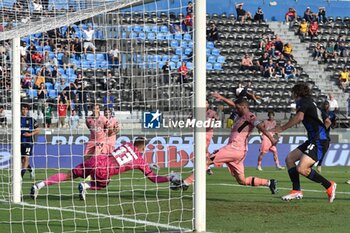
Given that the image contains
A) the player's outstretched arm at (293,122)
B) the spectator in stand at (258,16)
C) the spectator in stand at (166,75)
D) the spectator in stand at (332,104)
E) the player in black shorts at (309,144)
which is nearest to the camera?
the spectator in stand at (166,75)

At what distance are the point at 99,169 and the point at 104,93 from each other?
2.26 m

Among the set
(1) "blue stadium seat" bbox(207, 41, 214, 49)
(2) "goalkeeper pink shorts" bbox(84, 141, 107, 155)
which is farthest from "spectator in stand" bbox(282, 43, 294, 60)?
(2) "goalkeeper pink shorts" bbox(84, 141, 107, 155)

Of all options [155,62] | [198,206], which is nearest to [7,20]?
[155,62]

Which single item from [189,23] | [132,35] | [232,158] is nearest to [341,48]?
[232,158]

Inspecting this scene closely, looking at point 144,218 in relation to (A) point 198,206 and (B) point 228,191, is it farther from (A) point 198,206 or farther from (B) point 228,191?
(B) point 228,191

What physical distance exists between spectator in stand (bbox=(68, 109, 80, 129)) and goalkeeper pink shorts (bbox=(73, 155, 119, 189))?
3358 millimetres

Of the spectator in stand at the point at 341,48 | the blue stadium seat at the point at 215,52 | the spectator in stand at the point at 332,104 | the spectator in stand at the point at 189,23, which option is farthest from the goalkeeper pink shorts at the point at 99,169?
the spectator in stand at the point at 341,48

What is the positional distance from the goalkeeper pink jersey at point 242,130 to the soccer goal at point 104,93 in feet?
3.26

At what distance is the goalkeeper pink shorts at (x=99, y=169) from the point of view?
15.9 metres

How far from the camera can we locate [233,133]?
56.1ft

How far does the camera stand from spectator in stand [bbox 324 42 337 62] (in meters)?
44.2

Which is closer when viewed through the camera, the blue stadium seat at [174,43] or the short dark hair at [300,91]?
the short dark hair at [300,91]

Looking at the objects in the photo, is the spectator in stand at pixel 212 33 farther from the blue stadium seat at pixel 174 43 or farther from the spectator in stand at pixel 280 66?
the blue stadium seat at pixel 174 43

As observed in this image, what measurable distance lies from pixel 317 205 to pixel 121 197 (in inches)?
170
